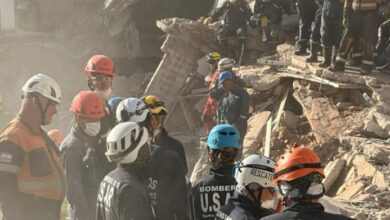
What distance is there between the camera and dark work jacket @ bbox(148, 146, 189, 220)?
15.6 ft

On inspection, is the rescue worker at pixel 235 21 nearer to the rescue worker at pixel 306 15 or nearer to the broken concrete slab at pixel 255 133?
the rescue worker at pixel 306 15

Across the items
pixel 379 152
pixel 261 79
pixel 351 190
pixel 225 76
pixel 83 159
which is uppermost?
pixel 225 76

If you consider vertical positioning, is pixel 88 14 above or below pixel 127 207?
above

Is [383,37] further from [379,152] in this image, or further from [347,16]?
[379,152]

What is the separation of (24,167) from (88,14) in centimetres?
1549

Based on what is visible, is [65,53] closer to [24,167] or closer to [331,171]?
[331,171]

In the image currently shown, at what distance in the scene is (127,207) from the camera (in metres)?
4.22

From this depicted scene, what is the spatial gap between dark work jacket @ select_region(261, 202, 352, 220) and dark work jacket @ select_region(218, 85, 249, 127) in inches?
221

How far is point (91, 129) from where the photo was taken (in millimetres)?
5820

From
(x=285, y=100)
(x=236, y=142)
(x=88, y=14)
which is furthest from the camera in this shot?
(x=88, y=14)

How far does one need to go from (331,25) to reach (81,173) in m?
5.92

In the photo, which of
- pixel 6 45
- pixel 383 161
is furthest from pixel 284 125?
pixel 6 45

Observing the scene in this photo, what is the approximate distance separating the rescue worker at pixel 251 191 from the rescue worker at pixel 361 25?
590 cm

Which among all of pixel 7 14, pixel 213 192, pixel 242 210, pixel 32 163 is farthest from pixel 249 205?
pixel 7 14
